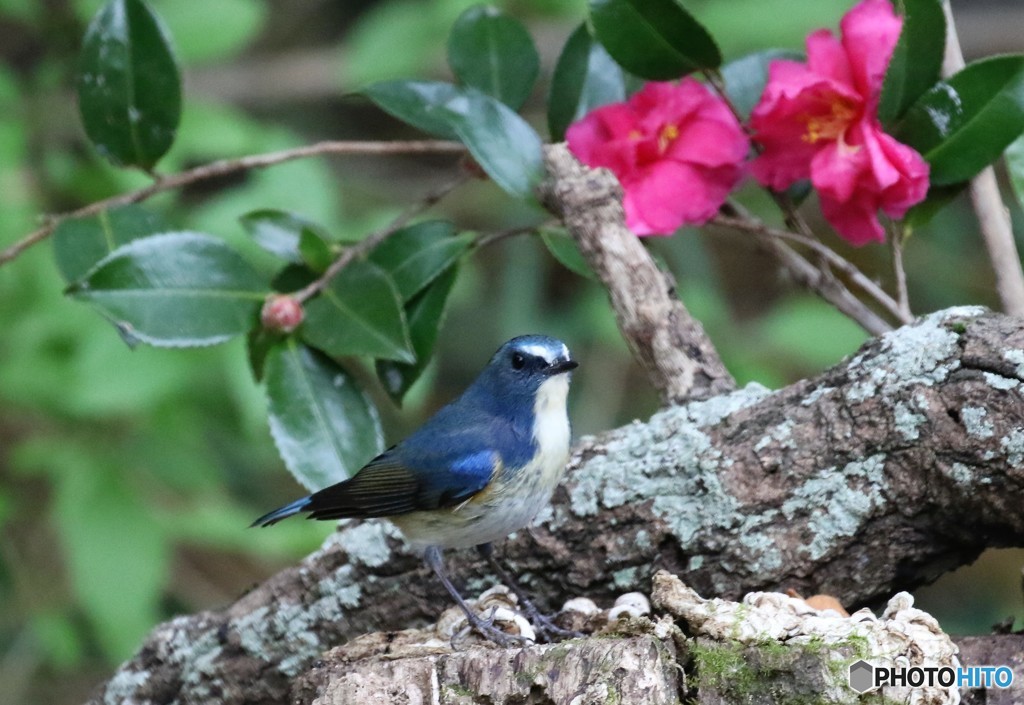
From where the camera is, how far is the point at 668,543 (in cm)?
200

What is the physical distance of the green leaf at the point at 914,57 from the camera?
205 cm

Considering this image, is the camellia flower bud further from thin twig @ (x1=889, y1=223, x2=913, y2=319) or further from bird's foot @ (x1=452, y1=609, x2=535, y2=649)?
thin twig @ (x1=889, y1=223, x2=913, y2=319)

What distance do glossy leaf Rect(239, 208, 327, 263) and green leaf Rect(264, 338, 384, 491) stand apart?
26cm

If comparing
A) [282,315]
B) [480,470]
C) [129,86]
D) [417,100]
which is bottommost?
[480,470]

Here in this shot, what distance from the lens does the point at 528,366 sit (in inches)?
91.9

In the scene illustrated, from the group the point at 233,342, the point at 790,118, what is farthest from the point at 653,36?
the point at 233,342

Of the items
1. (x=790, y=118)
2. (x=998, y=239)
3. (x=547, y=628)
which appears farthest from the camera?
(x=998, y=239)

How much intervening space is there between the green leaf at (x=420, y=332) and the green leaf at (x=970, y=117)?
934mm

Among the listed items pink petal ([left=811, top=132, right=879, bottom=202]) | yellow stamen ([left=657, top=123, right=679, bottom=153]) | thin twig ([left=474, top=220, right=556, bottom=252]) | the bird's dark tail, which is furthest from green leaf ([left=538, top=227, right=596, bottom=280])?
the bird's dark tail

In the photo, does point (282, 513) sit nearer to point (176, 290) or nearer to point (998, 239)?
point (176, 290)

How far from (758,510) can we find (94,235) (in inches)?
55.6

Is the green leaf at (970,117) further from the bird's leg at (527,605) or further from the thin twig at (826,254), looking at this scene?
the bird's leg at (527,605)

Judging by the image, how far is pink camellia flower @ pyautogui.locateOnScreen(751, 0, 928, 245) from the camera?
210cm

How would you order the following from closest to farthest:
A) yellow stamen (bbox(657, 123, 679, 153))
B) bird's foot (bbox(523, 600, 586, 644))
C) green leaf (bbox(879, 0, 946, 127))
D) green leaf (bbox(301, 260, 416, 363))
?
1. bird's foot (bbox(523, 600, 586, 644))
2. green leaf (bbox(879, 0, 946, 127))
3. green leaf (bbox(301, 260, 416, 363))
4. yellow stamen (bbox(657, 123, 679, 153))
